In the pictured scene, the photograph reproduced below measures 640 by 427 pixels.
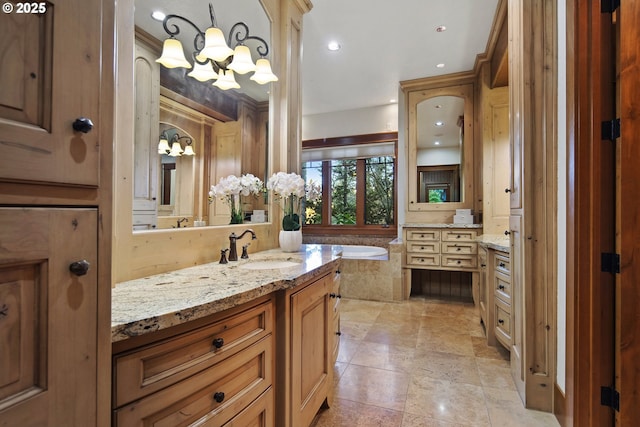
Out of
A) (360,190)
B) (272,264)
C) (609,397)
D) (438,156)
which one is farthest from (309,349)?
(360,190)

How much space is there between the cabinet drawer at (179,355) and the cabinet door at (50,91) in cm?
41

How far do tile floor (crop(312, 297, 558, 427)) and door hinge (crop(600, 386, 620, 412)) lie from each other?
1.47 feet

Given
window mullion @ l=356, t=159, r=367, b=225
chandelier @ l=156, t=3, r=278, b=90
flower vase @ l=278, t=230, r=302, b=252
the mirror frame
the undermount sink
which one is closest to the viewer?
chandelier @ l=156, t=3, r=278, b=90

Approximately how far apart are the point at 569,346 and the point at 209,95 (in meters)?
2.26

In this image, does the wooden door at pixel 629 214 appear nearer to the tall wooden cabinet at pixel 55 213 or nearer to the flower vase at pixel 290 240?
the flower vase at pixel 290 240

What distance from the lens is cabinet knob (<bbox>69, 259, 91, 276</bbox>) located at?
530 millimetres

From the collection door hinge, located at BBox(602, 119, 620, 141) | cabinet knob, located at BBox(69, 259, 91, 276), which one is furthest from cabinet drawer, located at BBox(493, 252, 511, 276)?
cabinet knob, located at BBox(69, 259, 91, 276)

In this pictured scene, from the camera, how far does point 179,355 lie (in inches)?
30.4

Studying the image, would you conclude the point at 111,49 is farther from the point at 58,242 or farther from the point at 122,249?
the point at 122,249

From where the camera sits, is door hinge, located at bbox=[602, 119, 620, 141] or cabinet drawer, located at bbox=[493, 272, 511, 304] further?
cabinet drawer, located at bbox=[493, 272, 511, 304]

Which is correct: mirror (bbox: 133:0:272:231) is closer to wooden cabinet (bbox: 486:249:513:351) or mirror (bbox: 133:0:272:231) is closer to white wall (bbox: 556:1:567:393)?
white wall (bbox: 556:1:567:393)

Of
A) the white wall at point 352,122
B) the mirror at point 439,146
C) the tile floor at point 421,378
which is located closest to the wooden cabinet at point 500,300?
the tile floor at point 421,378

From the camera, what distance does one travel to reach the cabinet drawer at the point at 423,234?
12.2 feet

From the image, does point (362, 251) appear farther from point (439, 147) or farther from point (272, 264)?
point (272, 264)
